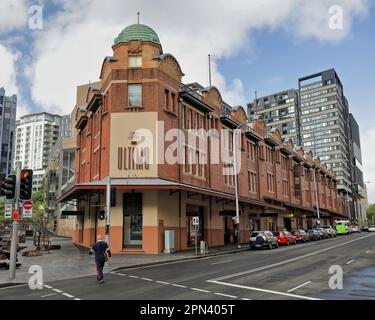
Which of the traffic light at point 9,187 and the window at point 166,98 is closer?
the traffic light at point 9,187

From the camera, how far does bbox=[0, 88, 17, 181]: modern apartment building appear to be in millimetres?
110000

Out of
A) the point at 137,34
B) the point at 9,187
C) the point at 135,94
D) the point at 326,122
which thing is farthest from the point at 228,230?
the point at 326,122

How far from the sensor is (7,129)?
116 meters

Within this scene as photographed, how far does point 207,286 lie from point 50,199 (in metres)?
73.8

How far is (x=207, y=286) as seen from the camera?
12.9 metres

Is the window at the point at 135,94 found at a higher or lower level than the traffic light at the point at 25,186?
higher

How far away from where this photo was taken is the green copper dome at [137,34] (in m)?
32.8

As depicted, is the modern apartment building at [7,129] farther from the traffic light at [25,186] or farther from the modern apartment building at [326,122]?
the traffic light at [25,186]

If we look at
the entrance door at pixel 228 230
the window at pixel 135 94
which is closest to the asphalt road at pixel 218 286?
the window at pixel 135 94

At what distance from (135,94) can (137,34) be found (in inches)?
211

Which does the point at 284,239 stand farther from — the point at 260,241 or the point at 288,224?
the point at 288,224

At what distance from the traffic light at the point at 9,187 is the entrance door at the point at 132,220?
14155 millimetres
